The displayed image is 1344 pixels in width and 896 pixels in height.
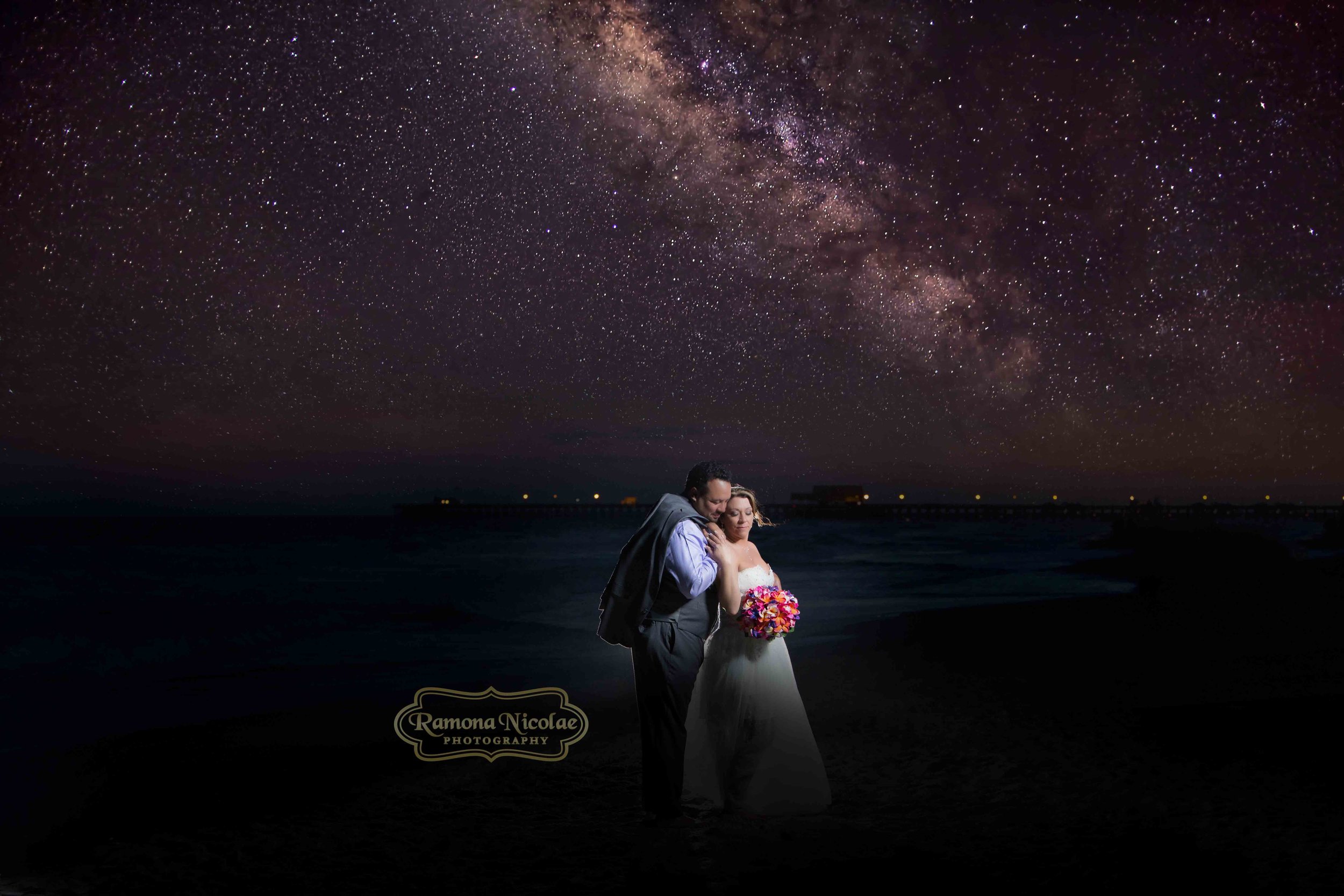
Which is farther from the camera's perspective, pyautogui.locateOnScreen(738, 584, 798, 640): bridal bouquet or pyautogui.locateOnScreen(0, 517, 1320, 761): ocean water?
pyautogui.locateOnScreen(0, 517, 1320, 761): ocean water

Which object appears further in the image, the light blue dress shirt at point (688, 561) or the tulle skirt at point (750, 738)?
the tulle skirt at point (750, 738)

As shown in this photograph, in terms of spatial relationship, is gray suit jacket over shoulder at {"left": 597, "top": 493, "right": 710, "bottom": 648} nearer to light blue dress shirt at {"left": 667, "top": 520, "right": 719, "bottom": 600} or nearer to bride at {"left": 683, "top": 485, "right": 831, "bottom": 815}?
light blue dress shirt at {"left": 667, "top": 520, "right": 719, "bottom": 600}

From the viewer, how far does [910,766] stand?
6.75m

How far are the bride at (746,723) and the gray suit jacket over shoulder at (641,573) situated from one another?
44cm

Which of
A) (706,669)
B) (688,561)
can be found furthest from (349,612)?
(688,561)

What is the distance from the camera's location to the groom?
5.02 m

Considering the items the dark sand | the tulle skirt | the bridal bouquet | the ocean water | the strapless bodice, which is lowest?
the ocean water

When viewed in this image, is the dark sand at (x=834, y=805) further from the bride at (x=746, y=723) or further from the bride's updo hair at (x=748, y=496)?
the bride's updo hair at (x=748, y=496)

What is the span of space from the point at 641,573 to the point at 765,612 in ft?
2.84

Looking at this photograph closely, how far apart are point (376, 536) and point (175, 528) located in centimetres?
4298

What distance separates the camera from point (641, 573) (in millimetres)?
5035

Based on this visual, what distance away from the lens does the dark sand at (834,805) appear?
180 inches

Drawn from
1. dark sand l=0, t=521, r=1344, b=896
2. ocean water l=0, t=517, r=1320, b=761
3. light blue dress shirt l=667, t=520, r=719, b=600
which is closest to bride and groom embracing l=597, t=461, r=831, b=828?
light blue dress shirt l=667, t=520, r=719, b=600

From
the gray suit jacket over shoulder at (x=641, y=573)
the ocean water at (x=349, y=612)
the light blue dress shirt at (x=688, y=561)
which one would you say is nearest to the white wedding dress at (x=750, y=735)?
the light blue dress shirt at (x=688, y=561)
